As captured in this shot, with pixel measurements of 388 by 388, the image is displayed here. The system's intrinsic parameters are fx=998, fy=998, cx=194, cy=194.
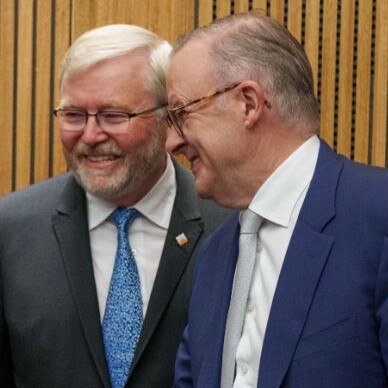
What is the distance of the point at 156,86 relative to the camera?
2438 mm

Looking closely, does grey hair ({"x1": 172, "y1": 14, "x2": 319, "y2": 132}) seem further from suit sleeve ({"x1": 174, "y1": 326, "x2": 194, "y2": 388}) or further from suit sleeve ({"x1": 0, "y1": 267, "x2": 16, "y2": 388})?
suit sleeve ({"x1": 0, "y1": 267, "x2": 16, "y2": 388})

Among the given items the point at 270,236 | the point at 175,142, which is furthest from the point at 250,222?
the point at 175,142

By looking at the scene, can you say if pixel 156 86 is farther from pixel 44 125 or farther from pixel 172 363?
pixel 44 125

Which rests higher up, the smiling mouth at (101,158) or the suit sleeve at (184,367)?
the smiling mouth at (101,158)

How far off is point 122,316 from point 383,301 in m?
0.87

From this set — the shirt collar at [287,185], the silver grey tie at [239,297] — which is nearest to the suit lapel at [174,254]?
the silver grey tie at [239,297]

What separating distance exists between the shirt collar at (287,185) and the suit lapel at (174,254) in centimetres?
58

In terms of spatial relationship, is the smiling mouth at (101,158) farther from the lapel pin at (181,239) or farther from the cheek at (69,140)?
the lapel pin at (181,239)

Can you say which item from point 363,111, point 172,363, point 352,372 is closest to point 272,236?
point 352,372

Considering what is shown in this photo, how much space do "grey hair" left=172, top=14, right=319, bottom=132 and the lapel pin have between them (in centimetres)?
61

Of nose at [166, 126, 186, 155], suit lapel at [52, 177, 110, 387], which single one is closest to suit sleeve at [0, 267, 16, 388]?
suit lapel at [52, 177, 110, 387]

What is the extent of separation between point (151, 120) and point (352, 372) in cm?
95

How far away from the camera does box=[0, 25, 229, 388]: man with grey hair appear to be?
235 cm

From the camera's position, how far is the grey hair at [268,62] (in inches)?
73.4
